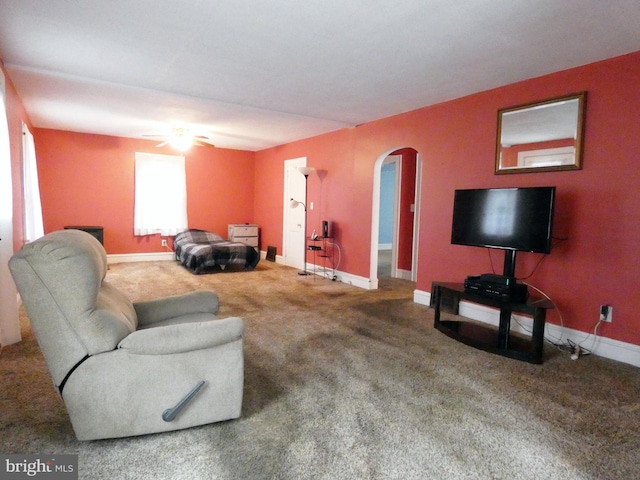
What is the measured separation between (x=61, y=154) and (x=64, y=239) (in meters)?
5.88

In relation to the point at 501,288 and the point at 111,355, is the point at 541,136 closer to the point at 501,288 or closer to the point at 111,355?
the point at 501,288

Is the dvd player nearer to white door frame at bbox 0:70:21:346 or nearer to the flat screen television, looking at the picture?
the flat screen television

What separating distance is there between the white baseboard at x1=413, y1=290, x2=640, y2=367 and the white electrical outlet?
158 mm

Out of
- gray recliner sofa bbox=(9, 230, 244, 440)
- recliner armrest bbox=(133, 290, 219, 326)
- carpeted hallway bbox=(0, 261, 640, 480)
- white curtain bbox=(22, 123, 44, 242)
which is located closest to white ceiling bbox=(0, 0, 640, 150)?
white curtain bbox=(22, 123, 44, 242)

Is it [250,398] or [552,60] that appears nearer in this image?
[250,398]

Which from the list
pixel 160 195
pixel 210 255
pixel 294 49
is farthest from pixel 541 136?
pixel 160 195

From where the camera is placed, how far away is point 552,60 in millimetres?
2879

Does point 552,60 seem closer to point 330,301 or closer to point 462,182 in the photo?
point 462,182

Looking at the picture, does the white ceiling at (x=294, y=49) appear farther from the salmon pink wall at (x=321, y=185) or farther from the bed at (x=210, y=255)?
the bed at (x=210, y=255)

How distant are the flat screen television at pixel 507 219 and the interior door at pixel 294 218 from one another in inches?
137

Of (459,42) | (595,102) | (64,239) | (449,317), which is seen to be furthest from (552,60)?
(64,239)

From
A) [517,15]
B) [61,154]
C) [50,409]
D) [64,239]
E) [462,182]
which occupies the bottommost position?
[50,409]

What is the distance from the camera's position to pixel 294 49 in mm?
2812

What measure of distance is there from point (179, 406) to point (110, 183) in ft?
20.0
